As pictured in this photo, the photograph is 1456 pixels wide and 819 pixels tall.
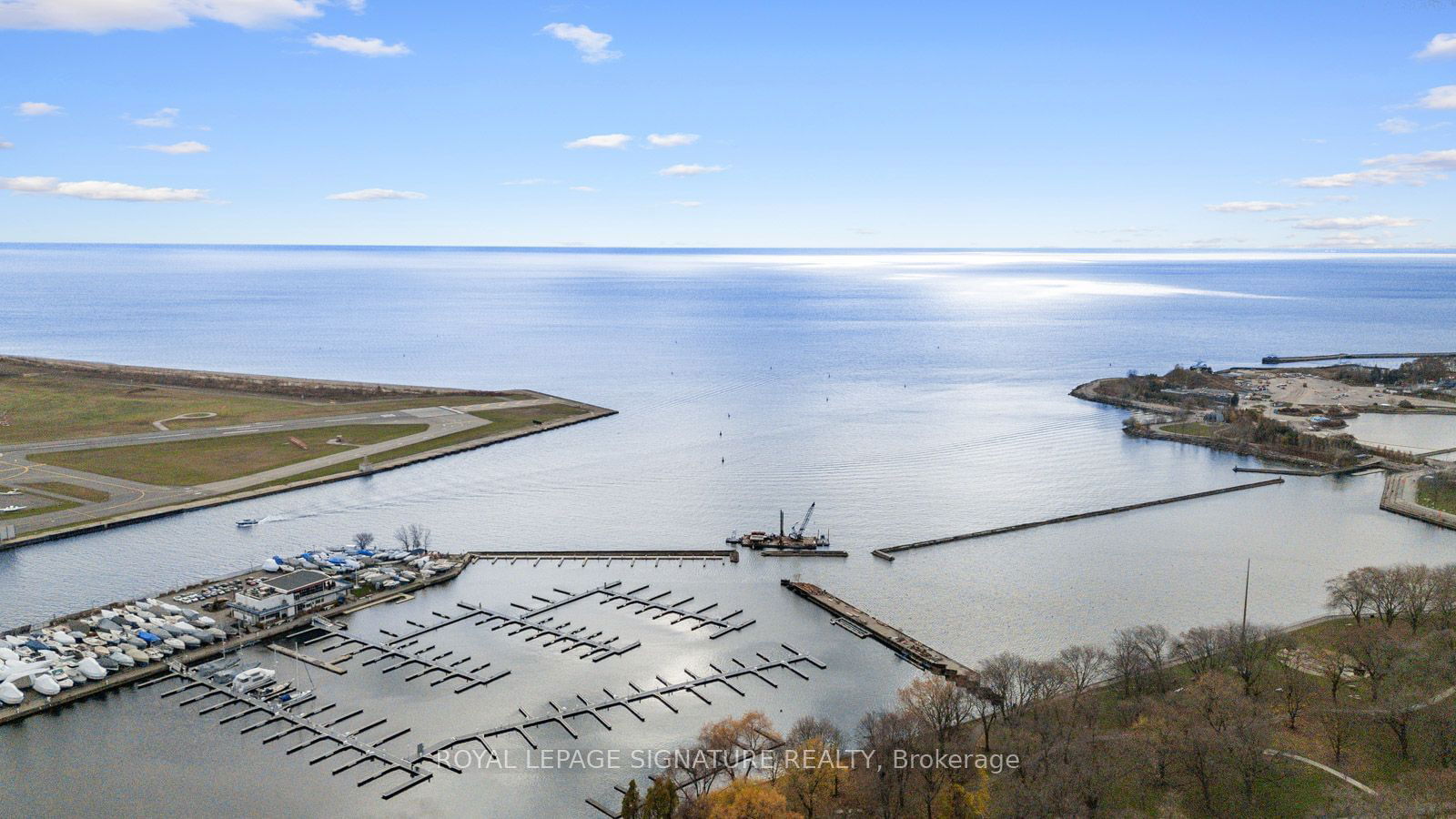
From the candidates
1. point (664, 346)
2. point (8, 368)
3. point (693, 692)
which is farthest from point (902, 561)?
point (8, 368)

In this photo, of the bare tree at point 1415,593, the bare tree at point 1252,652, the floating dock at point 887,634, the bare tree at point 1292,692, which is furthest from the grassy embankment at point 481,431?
the bare tree at point 1415,593

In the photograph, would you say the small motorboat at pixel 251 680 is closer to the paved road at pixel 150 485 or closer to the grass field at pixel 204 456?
the paved road at pixel 150 485

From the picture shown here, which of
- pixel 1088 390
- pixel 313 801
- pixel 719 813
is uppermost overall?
pixel 1088 390

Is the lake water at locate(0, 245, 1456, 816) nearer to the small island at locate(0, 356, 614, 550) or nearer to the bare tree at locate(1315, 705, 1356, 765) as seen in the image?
the small island at locate(0, 356, 614, 550)

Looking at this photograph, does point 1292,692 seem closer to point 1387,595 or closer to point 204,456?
point 1387,595

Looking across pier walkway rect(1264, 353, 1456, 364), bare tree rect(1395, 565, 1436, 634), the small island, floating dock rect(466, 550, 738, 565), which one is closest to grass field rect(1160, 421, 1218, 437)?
bare tree rect(1395, 565, 1436, 634)

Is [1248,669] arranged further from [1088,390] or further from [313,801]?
[1088,390]

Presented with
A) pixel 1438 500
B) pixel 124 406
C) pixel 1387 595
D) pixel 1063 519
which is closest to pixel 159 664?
pixel 1063 519

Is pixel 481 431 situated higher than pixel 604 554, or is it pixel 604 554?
pixel 481 431
